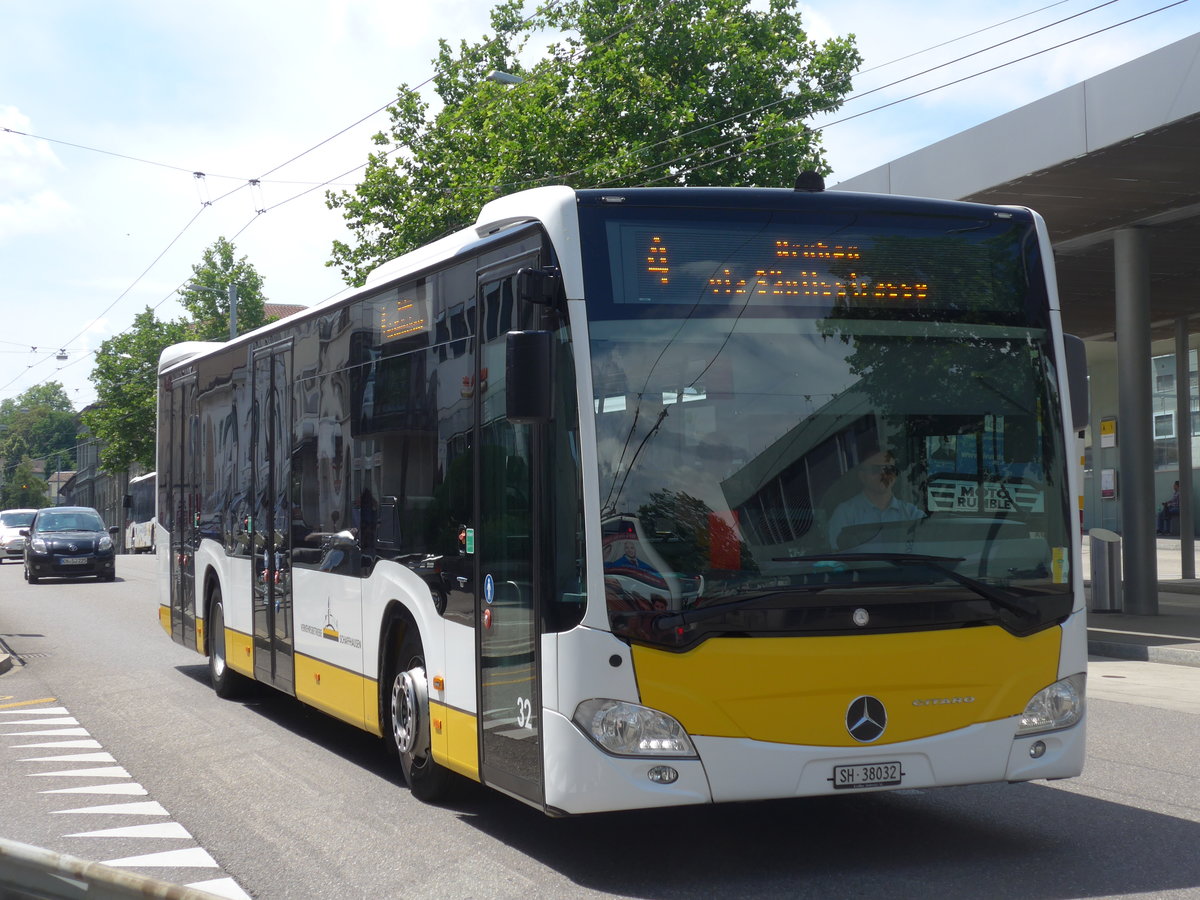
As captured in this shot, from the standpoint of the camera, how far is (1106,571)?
19422 millimetres

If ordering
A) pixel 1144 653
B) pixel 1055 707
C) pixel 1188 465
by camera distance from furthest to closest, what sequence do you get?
1. pixel 1188 465
2. pixel 1144 653
3. pixel 1055 707

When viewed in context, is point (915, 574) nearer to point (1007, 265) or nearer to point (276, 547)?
point (1007, 265)

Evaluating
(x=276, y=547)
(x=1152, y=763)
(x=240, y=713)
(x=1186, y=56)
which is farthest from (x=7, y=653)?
(x=1186, y=56)

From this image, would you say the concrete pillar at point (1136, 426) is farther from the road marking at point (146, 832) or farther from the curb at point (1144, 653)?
the road marking at point (146, 832)

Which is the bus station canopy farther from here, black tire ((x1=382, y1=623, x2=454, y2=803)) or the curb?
black tire ((x1=382, y1=623, x2=454, y2=803))

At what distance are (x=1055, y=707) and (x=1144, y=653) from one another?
31.4 feet

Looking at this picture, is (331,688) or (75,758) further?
(75,758)

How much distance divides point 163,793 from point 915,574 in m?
4.51

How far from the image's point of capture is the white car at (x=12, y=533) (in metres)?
49.1

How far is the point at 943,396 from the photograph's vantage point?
21.0 feet

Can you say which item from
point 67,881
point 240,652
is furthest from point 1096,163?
point 67,881

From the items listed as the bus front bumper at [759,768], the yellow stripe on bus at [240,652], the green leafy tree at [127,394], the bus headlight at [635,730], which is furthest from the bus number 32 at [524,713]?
the green leafy tree at [127,394]

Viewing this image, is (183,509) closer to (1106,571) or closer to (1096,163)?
(1096,163)

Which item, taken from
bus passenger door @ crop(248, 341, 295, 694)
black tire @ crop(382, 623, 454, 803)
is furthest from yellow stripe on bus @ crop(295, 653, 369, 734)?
black tire @ crop(382, 623, 454, 803)
